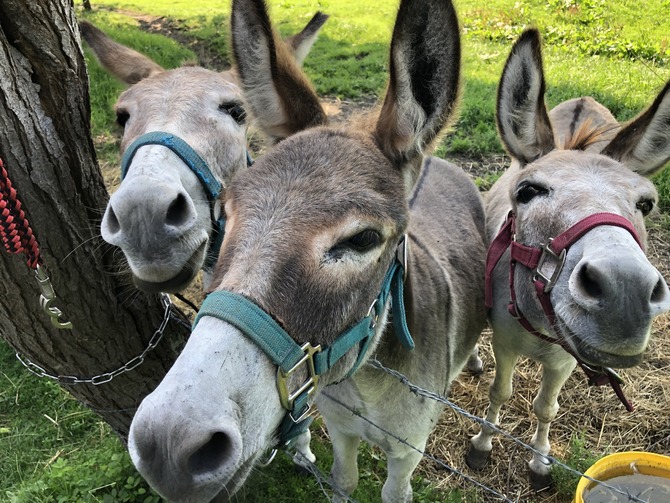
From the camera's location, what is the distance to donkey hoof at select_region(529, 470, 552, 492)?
3387 millimetres

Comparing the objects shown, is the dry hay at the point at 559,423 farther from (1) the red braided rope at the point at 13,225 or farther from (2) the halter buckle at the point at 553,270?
(1) the red braided rope at the point at 13,225

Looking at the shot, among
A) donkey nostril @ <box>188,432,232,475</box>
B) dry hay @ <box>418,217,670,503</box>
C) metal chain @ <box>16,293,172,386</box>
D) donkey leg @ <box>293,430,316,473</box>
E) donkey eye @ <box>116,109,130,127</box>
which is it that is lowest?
dry hay @ <box>418,217,670,503</box>

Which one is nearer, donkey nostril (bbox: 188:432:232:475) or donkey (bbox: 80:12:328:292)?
donkey nostril (bbox: 188:432:232:475)

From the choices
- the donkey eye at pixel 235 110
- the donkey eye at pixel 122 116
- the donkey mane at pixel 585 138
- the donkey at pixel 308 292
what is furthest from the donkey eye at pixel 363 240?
the donkey eye at pixel 122 116

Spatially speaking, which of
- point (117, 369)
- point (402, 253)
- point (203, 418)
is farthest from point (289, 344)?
point (117, 369)

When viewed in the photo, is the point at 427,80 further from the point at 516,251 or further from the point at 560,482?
the point at 560,482

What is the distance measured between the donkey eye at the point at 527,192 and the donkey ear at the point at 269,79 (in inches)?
39.9

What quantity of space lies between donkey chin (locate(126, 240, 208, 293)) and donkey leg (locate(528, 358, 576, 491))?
2.21 meters

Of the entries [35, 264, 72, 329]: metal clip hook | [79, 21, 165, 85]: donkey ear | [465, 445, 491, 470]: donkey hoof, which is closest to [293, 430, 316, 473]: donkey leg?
[465, 445, 491, 470]: donkey hoof

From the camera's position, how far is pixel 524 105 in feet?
8.47

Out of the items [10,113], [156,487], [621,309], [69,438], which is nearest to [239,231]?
[156,487]

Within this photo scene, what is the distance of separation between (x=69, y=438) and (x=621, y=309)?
3981mm

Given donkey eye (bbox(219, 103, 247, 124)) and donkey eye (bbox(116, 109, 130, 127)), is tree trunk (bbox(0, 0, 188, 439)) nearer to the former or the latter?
donkey eye (bbox(116, 109, 130, 127))

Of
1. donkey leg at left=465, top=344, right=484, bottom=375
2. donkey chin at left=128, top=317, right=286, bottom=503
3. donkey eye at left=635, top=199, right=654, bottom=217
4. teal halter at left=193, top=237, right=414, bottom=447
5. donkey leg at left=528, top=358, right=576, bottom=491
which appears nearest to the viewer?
donkey chin at left=128, top=317, right=286, bottom=503
